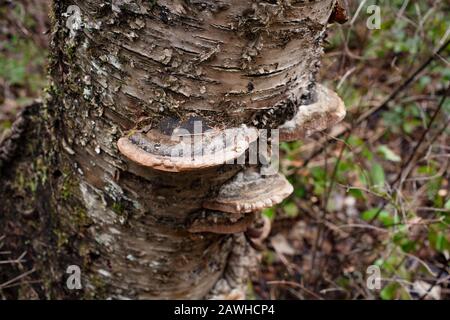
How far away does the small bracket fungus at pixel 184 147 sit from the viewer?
39.5 inches

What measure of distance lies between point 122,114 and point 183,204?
356mm

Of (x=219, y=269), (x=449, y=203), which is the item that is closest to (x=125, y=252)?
(x=219, y=269)

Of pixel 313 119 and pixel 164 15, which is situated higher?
pixel 164 15

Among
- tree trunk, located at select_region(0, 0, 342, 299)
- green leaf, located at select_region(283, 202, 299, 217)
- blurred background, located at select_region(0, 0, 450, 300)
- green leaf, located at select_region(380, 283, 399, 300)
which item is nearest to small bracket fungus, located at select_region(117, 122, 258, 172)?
tree trunk, located at select_region(0, 0, 342, 299)

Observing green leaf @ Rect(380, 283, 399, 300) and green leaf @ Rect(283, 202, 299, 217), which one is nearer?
green leaf @ Rect(380, 283, 399, 300)

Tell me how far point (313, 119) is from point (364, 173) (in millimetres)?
678

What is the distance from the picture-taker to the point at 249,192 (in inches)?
52.9

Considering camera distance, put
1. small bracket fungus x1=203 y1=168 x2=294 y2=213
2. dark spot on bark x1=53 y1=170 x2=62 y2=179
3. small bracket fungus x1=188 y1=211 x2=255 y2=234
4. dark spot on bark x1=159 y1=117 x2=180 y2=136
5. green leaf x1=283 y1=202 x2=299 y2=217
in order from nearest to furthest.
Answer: dark spot on bark x1=159 y1=117 x2=180 y2=136 → small bracket fungus x1=203 y1=168 x2=294 y2=213 → small bracket fungus x1=188 y1=211 x2=255 y2=234 → dark spot on bark x1=53 y1=170 x2=62 y2=179 → green leaf x1=283 y1=202 x2=299 y2=217

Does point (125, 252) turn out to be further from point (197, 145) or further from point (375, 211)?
point (375, 211)

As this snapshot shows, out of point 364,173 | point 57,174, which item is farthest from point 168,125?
point 364,173

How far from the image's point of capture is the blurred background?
2.17m

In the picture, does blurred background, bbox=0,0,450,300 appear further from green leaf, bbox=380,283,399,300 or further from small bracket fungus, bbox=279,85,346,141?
small bracket fungus, bbox=279,85,346,141

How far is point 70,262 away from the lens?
1.67m

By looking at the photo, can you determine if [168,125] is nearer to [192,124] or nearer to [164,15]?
[192,124]
